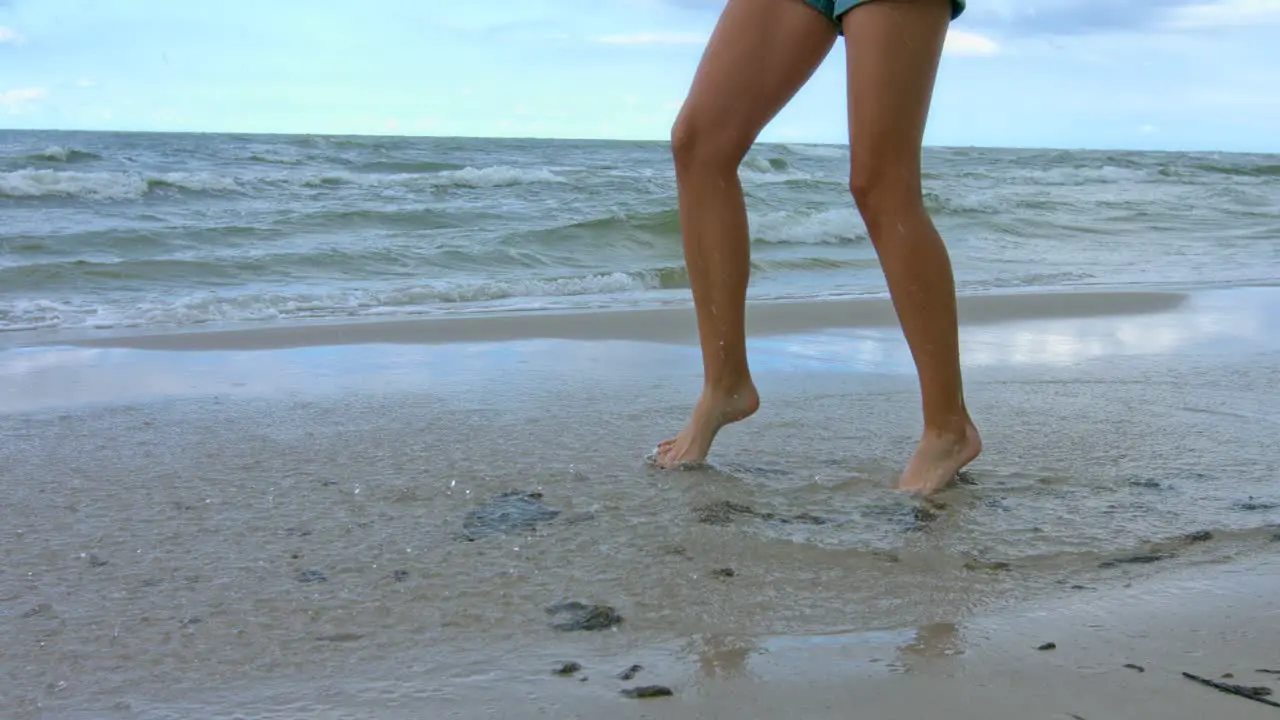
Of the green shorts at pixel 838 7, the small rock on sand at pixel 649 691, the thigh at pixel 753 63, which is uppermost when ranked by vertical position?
the green shorts at pixel 838 7

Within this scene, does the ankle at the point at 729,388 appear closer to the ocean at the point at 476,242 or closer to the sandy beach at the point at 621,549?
the sandy beach at the point at 621,549

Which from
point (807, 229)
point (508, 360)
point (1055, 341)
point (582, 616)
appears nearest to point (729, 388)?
point (582, 616)

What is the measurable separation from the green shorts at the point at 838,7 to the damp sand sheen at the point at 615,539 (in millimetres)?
883

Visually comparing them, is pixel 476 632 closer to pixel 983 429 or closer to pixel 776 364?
pixel 983 429

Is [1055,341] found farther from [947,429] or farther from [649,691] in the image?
[649,691]

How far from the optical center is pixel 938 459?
7.44ft

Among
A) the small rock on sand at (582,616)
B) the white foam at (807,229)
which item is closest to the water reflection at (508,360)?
the small rock on sand at (582,616)

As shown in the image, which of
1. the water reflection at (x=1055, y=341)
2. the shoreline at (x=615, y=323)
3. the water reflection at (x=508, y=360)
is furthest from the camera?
the shoreline at (x=615, y=323)

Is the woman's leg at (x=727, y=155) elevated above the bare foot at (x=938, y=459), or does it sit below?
above

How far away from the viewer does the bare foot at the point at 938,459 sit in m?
2.24

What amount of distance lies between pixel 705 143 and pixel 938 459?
0.76 m

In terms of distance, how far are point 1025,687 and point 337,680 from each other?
2.61ft

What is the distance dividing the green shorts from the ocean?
3.79 m

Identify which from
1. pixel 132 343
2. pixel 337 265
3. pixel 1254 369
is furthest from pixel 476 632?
pixel 337 265
